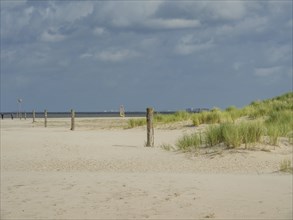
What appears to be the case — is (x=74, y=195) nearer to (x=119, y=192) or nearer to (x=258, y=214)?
(x=119, y=192)

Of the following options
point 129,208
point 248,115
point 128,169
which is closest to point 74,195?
point 129,208

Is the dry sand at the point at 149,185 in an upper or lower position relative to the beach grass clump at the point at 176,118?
lower

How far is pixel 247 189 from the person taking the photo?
9.97 metres

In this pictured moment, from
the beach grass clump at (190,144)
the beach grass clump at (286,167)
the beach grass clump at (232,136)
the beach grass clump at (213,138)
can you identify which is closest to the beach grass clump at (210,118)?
the beach grass clump at (190,144)

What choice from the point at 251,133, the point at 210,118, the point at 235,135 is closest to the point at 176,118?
the point at 210,118

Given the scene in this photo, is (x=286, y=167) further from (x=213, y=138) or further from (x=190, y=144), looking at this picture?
(x=190, y=144)

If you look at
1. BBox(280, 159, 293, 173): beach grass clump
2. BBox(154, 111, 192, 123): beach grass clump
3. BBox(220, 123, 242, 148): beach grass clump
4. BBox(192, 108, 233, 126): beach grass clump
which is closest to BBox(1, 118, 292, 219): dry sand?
BBox(280, 159, 293, 173): beach grass clump

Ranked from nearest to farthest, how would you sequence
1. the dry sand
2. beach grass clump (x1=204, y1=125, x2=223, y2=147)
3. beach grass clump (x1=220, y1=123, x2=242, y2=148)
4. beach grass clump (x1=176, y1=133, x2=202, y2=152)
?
1. the dry sand
2. beach grass clump (x1=220, y1=123, x2=242, y2=148)
3. beach grass clump (x1=204, y1=125, x2=223, y2=147)
4. beach grass clump (x1=176, y1=133, x2=202, y2=152)

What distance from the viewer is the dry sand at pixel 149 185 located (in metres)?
8.62

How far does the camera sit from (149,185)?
10.7m

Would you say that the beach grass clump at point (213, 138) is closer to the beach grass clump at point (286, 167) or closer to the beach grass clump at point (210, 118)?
the beach grass clump at point (286, 167)

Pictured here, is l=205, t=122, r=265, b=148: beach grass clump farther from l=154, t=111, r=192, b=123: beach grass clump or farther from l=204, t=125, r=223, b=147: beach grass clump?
l=154, t=111, r=192, b=123: beach grass clump

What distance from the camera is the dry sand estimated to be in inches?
339

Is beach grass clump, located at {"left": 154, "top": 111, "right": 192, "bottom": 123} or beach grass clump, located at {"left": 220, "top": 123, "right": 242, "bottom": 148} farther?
beach grass clump, located at {"left": 154, "top": 111, "right": 192, "bottom": 123}
